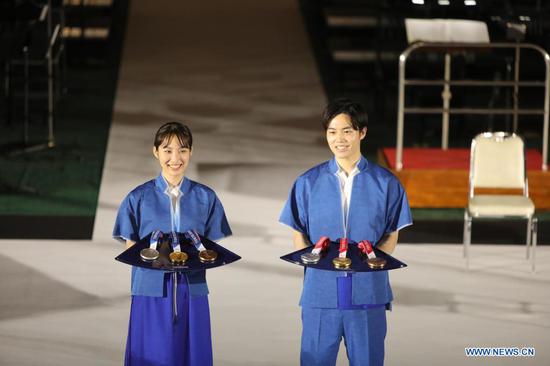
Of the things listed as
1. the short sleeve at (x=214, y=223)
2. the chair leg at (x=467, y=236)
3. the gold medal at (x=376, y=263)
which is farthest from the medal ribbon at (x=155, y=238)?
the chair leg at (x=467, y=236)

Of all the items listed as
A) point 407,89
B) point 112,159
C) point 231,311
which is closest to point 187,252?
point 231,311

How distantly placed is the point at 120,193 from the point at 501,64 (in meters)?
4.39

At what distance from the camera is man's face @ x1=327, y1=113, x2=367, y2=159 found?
5375 millimetres

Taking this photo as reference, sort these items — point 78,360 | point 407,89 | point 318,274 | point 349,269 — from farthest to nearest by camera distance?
point 407,89
point 78,360
point 318,274
point 349,269

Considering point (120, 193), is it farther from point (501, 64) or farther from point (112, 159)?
point (501, 64)

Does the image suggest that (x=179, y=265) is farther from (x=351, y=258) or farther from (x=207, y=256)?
(x=351, y=258)

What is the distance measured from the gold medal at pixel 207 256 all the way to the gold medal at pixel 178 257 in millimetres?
62

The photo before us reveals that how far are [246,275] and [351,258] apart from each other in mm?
3343

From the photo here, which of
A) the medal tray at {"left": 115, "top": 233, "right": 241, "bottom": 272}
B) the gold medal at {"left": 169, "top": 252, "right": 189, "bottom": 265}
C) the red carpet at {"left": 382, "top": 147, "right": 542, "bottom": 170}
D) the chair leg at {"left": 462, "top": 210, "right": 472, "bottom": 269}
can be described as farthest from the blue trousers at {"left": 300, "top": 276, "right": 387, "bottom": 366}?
the red carpet at {"left": 382, "top": 147, "right": 542, "bottom": 170}

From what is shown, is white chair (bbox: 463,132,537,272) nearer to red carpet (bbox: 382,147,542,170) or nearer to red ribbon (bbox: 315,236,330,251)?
red carpet (bbox: 382,147,542,170)

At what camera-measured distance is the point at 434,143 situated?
1252 cm

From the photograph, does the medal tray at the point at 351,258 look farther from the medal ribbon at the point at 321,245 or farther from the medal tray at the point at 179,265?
the medal tray at the point at 179,265

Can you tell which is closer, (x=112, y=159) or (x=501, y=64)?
(x=112, y=159)

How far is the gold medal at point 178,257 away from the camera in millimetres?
5273
